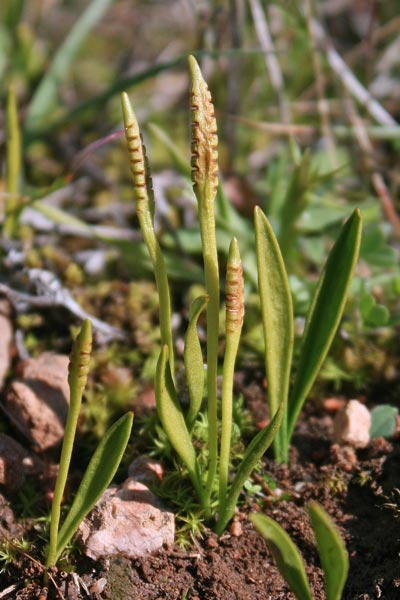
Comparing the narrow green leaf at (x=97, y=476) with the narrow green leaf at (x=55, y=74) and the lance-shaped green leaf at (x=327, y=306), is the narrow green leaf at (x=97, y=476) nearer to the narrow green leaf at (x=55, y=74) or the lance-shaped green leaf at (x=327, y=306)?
the lance-shaped green leaf at (x=327, y=306)

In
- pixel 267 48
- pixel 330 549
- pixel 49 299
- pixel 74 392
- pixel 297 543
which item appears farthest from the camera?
pixel 267 48

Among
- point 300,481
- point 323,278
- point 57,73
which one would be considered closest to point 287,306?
point 323,278

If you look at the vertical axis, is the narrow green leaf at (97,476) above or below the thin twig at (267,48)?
below

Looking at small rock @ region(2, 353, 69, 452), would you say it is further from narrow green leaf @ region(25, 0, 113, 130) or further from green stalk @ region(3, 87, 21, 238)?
narrow green leaf @ region(25, 0, 113, 130)

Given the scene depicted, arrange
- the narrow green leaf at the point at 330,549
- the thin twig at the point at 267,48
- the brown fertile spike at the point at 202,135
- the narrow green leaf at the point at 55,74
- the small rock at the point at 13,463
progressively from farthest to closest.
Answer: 1. the narrow green leaf at the point at 55,74
2. the thin twig at the point at 267,48
3. the small rock at the point at 13,463
4. the brown fertile spike at the point at 202,135
5. the narrow green leaf at the point at 330,549

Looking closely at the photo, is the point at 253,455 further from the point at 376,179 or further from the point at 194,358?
the point at 376,179

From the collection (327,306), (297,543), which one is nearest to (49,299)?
(327,306)

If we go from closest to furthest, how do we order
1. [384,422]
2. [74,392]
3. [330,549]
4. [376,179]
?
[330,549] < [74,392] < [384,422] < [376,179]

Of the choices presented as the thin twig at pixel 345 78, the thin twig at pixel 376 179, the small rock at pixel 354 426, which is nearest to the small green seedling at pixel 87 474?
the small rock at pixel 354 426
